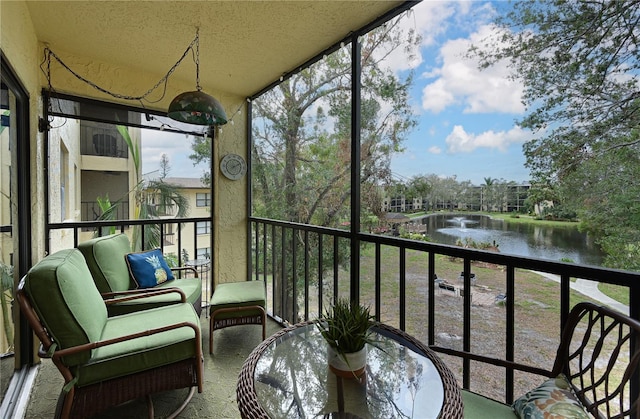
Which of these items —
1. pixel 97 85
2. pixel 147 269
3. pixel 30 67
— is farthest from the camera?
pixel 97 85

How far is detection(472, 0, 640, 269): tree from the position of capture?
1.11 metres

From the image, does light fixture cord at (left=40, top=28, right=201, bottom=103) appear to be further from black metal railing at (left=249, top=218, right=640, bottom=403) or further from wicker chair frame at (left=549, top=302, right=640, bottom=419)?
wicker chair frame at (left=549, top=302, right=640, bottom=419)

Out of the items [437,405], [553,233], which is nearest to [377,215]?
[553,233]

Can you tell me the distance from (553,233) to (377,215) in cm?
113

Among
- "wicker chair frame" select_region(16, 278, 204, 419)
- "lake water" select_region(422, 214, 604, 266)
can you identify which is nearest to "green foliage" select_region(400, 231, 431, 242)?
"lake water" select_region(422, 214, 604, 266)

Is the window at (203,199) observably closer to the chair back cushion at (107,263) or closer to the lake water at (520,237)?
Result: the chair back cushion at (107,263)

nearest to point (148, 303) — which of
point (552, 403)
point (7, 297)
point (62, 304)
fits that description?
point (7, 297)

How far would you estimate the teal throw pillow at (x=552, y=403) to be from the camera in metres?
0.91

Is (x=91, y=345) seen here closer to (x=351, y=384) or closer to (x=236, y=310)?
(x=236, y=310)

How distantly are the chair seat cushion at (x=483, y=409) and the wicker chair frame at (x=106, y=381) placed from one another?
1446mm

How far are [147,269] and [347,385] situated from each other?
2.30 metres

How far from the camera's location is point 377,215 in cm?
223

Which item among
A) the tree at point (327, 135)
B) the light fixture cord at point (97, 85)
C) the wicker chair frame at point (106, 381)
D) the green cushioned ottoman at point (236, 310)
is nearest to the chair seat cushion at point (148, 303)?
the green cushioned ottoman at point (236, 310)

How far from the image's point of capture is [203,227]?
141 inches
